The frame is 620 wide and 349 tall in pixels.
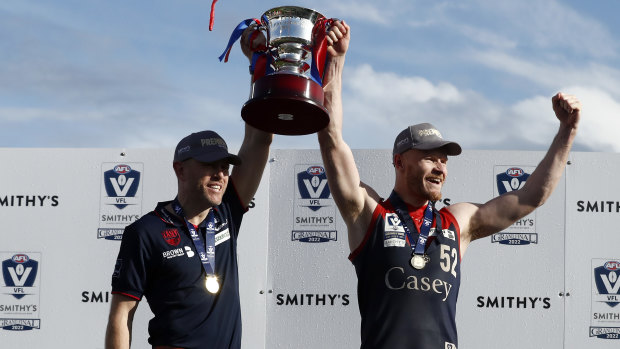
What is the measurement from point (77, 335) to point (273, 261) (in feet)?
4.99

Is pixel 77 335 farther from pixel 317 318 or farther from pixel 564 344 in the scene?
pixel 564 344

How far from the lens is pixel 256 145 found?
3682mm

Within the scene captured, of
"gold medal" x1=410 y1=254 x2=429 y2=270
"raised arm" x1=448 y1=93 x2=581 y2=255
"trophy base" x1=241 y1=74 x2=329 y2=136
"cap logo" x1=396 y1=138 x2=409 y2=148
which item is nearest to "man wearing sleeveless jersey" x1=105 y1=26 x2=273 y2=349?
"trophy base" x1=241 y1=74 x2=329 y2=136

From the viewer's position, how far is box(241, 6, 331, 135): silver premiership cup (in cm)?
307

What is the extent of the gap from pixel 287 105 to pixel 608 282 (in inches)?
128

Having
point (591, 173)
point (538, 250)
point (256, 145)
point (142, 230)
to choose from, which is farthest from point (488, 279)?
point (142, 230)

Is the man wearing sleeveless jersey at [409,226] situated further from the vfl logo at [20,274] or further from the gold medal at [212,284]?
the vfl logo at [20,274]

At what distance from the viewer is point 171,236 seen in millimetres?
3500

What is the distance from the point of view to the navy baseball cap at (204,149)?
356 centimetres

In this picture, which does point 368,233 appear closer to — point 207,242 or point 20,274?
point 207,242

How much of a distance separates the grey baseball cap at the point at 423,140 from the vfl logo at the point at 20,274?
3.14 m

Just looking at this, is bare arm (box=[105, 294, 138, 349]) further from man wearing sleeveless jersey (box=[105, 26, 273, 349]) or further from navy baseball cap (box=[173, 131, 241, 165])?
navy baseball cap (box=[173, 131, 241, 165])

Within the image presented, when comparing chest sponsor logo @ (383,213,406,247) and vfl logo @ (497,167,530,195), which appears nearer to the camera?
chest sponsor logo @ (383,213,406,247)

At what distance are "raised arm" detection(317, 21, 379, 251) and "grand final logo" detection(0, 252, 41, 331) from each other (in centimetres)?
306
